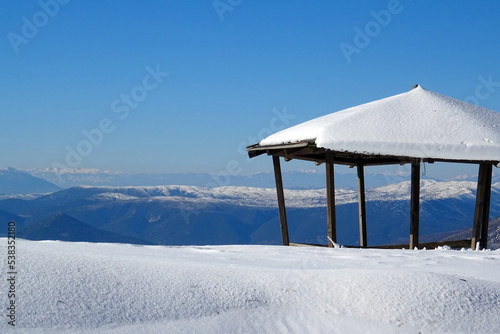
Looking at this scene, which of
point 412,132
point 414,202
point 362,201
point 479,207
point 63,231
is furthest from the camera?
point 63,231

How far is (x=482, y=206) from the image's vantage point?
9.92m

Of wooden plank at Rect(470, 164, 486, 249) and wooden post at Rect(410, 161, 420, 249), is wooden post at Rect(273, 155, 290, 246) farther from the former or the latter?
wooden plank at Rect(470, 164, 486, 249)

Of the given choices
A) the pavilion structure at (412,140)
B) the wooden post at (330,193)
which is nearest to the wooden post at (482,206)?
the pavilion structure at (412,140)

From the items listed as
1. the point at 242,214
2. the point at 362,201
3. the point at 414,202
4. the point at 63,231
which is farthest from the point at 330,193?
the point at 242,214

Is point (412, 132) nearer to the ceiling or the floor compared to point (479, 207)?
nearer to the ceiling

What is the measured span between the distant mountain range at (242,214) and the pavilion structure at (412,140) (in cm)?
11249

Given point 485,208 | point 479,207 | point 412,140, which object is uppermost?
point 412,140

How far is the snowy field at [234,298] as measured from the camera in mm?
4031

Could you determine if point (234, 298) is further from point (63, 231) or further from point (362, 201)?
point (63, 231)

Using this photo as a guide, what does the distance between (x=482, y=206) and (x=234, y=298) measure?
7343mm

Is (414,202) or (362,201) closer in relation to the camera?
(414,202)

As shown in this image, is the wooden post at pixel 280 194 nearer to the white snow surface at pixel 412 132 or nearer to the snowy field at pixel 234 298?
the white snow surface at pixel 412 132

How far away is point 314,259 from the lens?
6.26m

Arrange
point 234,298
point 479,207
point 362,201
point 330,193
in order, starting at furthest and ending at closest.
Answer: point 362,201 → point 479,207 → point 330,193 → point 234,298
